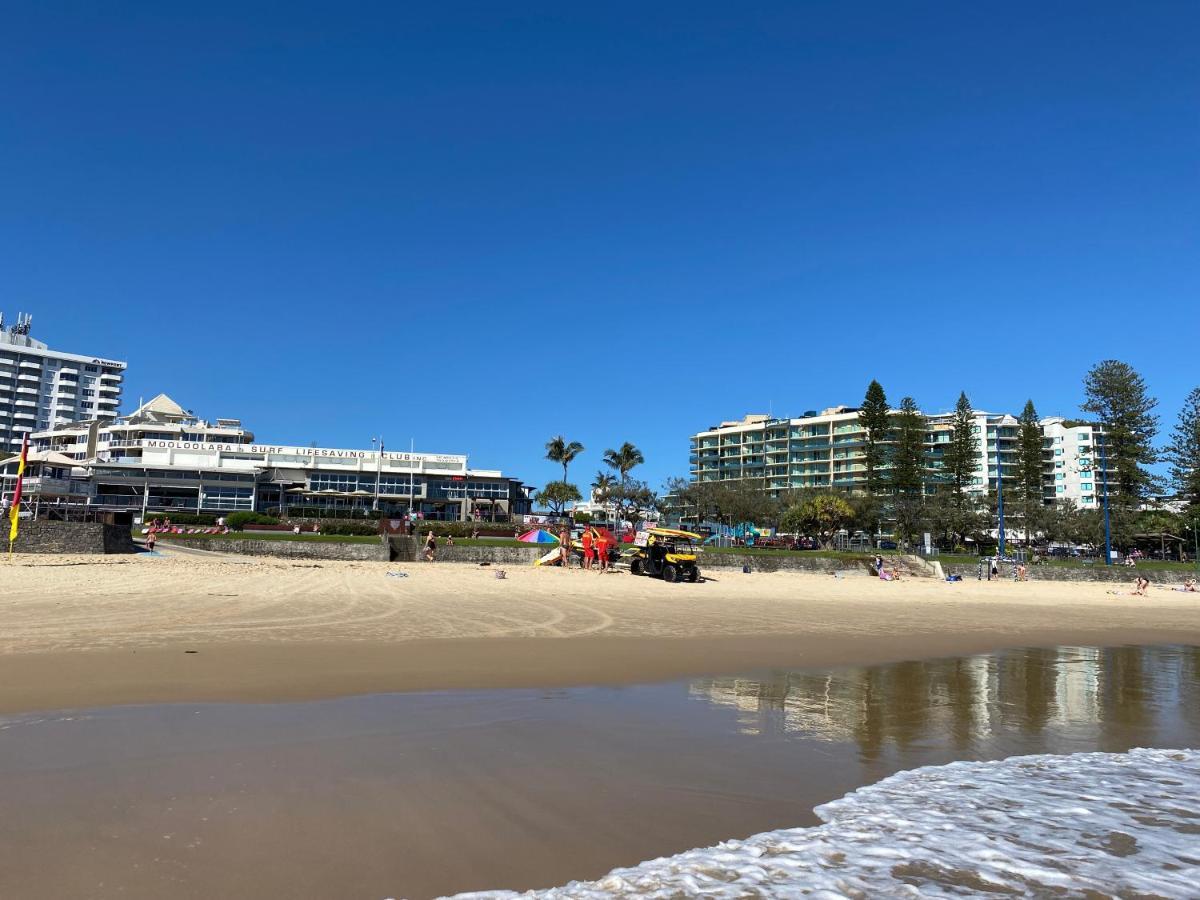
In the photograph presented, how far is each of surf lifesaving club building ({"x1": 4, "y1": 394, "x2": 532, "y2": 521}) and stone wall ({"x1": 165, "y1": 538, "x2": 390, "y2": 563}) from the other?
29250 millimetres

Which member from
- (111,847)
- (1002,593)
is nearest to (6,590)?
(111,847)

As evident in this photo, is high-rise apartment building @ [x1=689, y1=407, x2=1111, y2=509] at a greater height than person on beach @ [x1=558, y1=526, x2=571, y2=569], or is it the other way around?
high-rise apartment building @ [x1=689, y1=407, x2=1111, y2=509]

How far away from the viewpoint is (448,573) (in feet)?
84.0

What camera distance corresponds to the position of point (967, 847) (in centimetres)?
424

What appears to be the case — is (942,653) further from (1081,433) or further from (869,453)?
(1081,433)

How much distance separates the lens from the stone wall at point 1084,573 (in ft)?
135

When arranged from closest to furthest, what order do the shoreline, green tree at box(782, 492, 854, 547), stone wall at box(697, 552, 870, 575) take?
the shoreline
stone wall at box(697, 552, 870, 575)
green tree at box(782, 492, 854, 547)

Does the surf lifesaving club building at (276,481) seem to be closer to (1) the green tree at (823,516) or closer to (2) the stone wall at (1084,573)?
(1) the green tree at (823,516)

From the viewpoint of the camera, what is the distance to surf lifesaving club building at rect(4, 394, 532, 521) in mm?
68000

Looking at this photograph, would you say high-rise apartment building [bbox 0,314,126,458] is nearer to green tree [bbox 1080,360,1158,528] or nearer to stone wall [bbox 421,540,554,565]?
stone wall [bbox 421,540,554,565]

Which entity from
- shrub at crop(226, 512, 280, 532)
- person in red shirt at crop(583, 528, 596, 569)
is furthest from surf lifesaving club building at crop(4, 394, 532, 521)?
person in red shirt at crop(583, 528, 596, 569)

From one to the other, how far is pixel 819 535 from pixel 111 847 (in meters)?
67.9

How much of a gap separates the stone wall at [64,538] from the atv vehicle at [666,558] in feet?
68.3

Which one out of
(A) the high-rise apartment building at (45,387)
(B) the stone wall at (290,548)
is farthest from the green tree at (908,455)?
(A) the high-rise apartment building at (45,387)
